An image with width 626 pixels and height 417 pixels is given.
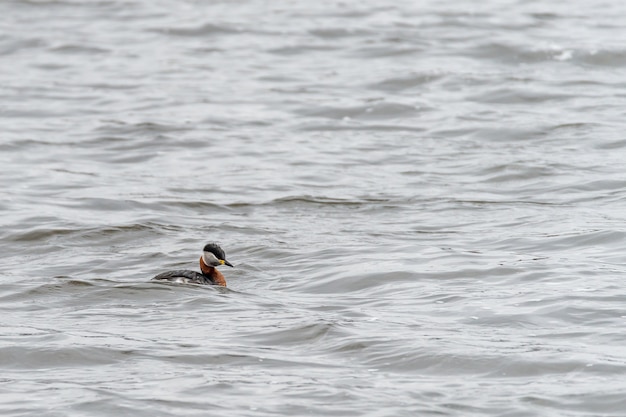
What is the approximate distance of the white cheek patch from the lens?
11.4m

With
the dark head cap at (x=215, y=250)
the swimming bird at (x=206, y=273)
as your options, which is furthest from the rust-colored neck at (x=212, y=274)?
the dark head cap at (x=215, y=250)

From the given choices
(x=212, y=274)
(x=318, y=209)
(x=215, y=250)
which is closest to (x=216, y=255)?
(x=215, y=250)

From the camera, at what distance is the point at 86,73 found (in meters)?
23.2

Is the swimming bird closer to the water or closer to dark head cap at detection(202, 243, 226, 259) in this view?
dark head cap at detection(202, 243, 226, 259)

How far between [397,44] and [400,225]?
1153 cm

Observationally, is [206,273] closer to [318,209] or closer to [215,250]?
[215,250]

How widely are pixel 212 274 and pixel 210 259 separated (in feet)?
0.52

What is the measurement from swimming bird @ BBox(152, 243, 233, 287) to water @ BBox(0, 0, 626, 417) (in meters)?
0.15

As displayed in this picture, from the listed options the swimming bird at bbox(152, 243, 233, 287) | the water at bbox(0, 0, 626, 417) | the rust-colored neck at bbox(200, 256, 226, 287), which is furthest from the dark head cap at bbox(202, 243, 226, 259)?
the water at bbox(0, 0, 626, 417)

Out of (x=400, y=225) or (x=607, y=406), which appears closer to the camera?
(x=607, y=406)

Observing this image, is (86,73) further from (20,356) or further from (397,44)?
(20,356)

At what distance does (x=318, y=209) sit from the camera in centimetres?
1450

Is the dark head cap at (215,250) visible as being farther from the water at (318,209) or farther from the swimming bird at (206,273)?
the water at (318,209)

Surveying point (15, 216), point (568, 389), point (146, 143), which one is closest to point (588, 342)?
point (568, 389)
